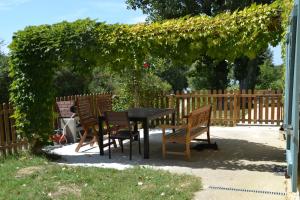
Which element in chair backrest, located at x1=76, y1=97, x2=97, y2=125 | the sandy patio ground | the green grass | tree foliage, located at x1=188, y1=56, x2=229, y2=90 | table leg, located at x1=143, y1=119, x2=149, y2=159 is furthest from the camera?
tree foliage, located at x1=188, y1=56, x2=229, y2=90

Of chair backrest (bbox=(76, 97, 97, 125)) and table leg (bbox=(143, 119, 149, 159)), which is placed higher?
chair backrest (bbox=(76, 97, 97, 125))

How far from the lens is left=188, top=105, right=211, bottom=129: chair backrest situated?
304 inches

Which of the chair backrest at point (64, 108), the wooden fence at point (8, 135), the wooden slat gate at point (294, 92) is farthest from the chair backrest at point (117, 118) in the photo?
the wooden slat gate at point (294, 92)

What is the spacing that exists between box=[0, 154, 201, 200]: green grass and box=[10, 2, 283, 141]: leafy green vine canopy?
170 centimetres

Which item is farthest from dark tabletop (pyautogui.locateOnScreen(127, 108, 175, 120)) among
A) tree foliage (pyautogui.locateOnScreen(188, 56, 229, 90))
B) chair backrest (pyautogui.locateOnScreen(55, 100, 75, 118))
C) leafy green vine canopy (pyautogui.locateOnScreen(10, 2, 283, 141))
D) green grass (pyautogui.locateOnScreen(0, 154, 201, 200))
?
tree foliage (pyautogui.locateOnScreen(188, 56, 229, 90))

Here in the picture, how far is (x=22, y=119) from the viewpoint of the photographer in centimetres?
838

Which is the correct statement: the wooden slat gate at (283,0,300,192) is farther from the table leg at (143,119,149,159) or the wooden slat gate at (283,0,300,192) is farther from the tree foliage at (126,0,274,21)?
the tree foliage at (126,0,274,21)

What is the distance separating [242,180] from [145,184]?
62.5 inches

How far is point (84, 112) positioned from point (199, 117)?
2615 mm

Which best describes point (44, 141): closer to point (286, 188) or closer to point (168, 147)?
point (168, 147)

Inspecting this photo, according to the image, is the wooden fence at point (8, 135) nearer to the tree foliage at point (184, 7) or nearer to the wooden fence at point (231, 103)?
the wooden fence at point (231, 103)

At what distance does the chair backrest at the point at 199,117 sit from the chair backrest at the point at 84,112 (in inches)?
94.8

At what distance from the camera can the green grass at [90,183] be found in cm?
568

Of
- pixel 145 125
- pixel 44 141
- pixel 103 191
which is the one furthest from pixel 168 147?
pixel 103 191
